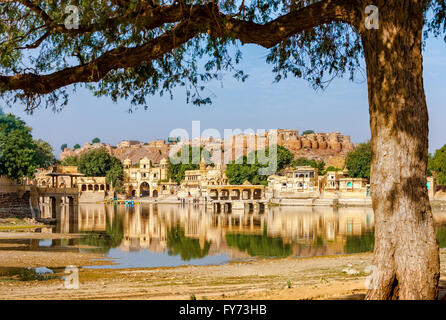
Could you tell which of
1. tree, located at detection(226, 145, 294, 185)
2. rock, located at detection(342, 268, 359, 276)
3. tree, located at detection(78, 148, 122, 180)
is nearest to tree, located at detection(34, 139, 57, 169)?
tree, located at detection(226, 145, 294, 185)

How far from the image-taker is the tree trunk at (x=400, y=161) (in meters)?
5.13

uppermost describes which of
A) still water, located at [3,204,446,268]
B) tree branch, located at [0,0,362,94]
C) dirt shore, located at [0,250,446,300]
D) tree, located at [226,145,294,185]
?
tree branch, located at [0,0,362,94]

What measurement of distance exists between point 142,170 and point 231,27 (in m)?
82.8

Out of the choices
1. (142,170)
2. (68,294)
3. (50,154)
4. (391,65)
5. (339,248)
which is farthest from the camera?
(142,170)

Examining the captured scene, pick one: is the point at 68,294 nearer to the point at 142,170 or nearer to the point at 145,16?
the point at 145,16

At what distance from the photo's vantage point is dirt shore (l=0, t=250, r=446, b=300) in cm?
721

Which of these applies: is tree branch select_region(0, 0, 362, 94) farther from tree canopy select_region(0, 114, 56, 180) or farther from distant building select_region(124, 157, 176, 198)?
distant building select_region(124, 157, 176, 198)

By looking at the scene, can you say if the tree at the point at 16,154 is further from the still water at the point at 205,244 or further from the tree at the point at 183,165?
the tree at the point at 183,165

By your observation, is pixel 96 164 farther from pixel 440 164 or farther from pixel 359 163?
pixel 440 164

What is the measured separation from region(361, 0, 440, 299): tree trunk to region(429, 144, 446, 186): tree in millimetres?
52209

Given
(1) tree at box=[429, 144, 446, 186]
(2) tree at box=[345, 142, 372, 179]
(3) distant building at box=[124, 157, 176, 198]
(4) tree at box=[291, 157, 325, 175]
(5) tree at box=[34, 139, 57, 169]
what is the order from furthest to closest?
(3) distant building at box=[124, 157, 176, 198], (4) tree at box=[291, 157, 325, 175], (2) tree at box=[345, 142, 372, 179], (1) tree at box=[429, 144, 446, 186], (5) tree at box=[34, 139, 57, 169]

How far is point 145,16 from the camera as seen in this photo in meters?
6.27

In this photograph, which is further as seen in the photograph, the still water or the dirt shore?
the still water
